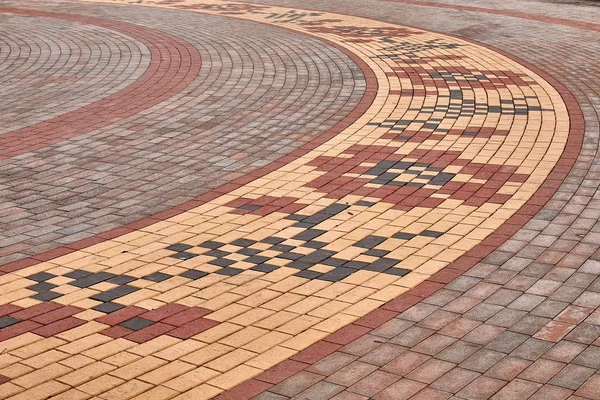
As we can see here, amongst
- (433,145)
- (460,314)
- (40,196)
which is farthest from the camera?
(433,145)

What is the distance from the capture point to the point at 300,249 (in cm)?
680

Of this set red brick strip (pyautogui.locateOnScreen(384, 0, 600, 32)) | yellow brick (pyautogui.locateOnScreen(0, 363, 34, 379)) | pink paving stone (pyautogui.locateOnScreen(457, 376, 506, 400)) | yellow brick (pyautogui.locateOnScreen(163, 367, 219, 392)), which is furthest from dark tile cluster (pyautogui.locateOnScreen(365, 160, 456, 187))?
red brick strip (pyautogui.locateOnScreen(384, 0, 600, 32))

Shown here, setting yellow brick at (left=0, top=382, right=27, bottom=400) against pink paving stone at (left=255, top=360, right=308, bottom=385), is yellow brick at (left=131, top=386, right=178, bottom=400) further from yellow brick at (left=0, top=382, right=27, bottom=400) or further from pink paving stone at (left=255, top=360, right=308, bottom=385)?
yellow brick at (left=0, top=382, right=27, bottom=400)

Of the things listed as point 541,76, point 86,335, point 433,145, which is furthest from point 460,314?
point 541,76

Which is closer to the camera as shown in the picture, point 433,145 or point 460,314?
point 460,314

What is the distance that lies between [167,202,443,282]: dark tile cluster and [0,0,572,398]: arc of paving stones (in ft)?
0.05

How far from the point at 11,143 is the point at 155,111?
1.89 m

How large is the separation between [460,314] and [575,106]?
5979 millimetres

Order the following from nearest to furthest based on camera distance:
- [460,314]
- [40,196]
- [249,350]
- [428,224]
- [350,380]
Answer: [350,380]
[249,350]
[460,314]
[428,224]
[40,196]

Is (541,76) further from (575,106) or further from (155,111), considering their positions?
(155,111)

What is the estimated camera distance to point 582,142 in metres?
9.29

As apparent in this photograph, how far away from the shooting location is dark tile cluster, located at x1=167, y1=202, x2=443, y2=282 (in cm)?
640

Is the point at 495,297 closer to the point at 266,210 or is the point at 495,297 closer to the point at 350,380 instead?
the point at 350,380

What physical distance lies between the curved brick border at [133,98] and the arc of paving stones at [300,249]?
273 centimetres
